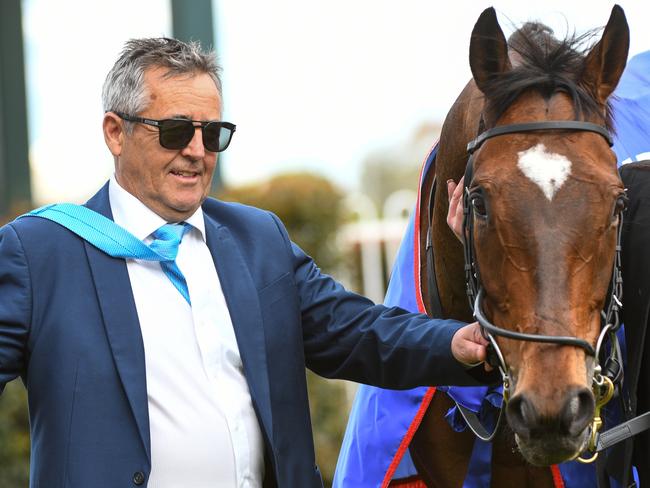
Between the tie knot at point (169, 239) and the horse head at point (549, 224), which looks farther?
the tie knot at point (169, 239)

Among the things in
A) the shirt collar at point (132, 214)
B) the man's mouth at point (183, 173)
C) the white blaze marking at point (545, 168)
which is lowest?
the shirt collar at point (132, 214)

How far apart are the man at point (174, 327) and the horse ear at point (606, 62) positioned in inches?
26.5

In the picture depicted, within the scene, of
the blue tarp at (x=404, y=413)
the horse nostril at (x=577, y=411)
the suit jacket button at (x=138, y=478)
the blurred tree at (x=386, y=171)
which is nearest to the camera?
the horse nostril at (x=577, y=411)

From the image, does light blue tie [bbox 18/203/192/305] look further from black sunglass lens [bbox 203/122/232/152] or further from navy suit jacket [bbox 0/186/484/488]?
black sunglass lens [bbox 203/122/232/152]

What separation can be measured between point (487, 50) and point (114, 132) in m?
1.01

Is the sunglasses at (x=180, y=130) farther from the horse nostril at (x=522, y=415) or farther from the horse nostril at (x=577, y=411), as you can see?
the horse nostril at (x=577, y=411)

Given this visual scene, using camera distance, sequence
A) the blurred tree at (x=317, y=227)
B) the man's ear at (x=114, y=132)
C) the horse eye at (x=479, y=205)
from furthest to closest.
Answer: the blurred tree at (x=317, y=227) → the man's ear at (x=114, y=132) → the horse eye at (x=479, y=205)

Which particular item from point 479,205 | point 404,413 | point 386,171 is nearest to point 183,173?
point 479,205

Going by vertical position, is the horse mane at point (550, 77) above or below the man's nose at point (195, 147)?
above

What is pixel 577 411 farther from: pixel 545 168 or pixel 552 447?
pixel 545 168

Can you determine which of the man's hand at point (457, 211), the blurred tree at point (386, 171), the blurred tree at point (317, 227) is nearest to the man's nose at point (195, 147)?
the man's hand at point (457, 211)

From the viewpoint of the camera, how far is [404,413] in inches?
132

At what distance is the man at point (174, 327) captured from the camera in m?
2.76

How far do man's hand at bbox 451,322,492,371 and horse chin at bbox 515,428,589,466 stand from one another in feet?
1.10
